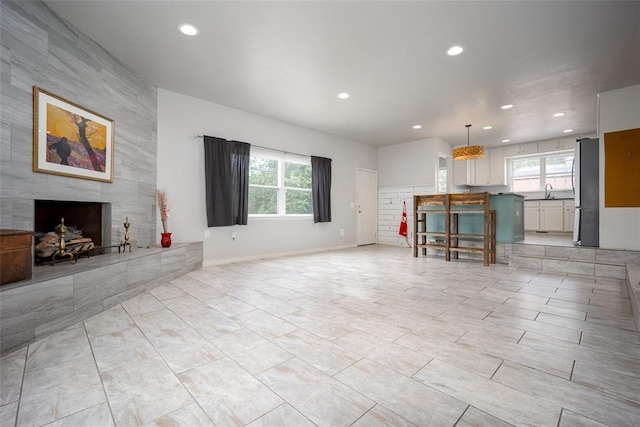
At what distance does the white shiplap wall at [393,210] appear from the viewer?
7.32m

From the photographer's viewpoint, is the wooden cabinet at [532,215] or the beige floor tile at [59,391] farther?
Answer: the wooden cabinet at [532,215]

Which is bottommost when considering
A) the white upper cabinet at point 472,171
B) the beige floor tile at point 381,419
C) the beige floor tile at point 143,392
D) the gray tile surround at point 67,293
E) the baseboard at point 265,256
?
the beige floor tile at point 143,392

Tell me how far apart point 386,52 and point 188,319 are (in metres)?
3.44

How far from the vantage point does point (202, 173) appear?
15.2 feet

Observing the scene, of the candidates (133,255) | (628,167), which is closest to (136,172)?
(133,255)

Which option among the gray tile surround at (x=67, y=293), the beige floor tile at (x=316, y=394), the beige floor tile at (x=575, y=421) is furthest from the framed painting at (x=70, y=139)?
the beige floor tile at (x=575, y=421)

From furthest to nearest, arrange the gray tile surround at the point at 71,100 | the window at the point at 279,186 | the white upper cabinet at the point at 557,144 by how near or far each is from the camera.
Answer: the white upper cabinet at the point at 557,144
the window at the point at 279,186
the gray tile surround at the point at 71,100

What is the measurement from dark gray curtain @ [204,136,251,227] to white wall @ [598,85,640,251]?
222 inches

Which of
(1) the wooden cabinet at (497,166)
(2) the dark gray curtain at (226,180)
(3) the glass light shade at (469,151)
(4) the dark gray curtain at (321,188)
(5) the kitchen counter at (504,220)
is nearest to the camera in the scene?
(2) the dark gray curtain at (226,180)

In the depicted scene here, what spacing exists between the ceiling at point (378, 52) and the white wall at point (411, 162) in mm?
1905

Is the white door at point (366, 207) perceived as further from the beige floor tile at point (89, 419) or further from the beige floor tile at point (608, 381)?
the beige floor tile at point (89, 419)

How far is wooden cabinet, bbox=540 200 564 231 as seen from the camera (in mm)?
7089

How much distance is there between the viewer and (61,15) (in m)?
2.66

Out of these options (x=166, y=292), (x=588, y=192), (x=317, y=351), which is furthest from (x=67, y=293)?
(x=588, y=192)
